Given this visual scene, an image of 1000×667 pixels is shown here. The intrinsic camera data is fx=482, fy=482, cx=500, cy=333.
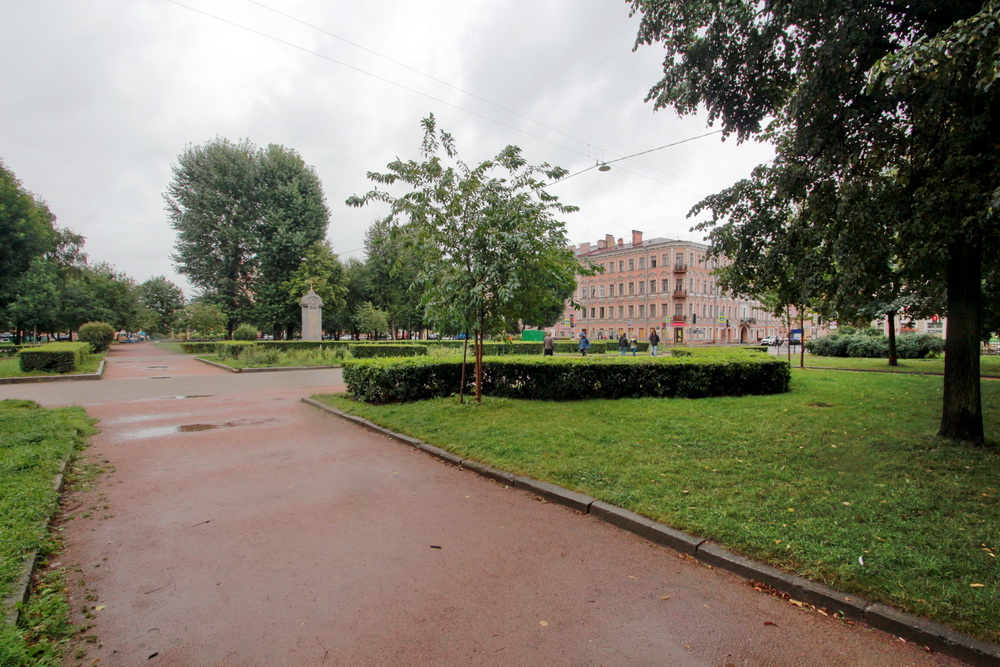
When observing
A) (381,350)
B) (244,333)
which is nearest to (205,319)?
(244,333)

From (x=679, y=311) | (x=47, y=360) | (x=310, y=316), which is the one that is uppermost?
(x=679, y=311)

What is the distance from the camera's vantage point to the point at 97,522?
4.14 metres

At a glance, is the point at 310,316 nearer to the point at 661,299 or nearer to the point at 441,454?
the point at 441,454

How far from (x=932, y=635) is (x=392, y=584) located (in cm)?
296

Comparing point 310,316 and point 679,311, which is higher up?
point 679,311

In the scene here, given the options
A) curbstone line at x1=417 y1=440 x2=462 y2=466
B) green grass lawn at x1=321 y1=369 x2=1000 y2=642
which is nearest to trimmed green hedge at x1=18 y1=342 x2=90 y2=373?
green grass lawn at x1=321 y1=369 x2=1000 y2=642

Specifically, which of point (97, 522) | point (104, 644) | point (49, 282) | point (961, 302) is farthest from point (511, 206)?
point (49, 282)

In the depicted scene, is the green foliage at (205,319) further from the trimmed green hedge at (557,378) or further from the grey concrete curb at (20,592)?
the grey concrete curb at (20,592)

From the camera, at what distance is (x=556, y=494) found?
461 cm

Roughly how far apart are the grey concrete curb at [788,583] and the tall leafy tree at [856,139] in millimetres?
3781

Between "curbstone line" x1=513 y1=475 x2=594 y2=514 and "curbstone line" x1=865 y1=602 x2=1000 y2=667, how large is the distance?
6.91 ft

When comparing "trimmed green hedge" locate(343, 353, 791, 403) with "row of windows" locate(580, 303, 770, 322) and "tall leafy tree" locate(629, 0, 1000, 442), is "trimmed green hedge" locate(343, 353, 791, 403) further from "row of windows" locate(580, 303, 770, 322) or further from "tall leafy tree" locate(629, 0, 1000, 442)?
"row of windows" locate(580, 303, 770, 322)

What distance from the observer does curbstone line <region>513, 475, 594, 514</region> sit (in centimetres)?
438

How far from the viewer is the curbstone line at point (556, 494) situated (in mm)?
4375
